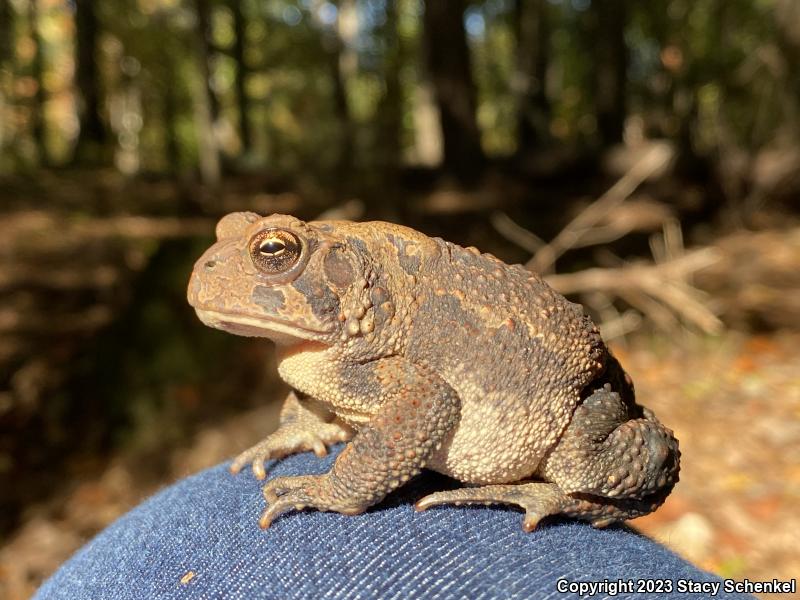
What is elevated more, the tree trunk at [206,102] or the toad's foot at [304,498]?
the tree trunk at [206,102]

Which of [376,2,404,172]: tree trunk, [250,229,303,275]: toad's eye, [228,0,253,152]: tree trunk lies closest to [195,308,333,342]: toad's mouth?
[250,229,303,275]: toad's eye

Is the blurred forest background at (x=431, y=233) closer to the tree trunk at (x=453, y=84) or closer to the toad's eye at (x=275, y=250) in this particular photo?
the tree trunk at (x=453, y=84)

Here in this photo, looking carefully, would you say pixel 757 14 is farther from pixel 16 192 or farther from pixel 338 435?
pixel 338 435

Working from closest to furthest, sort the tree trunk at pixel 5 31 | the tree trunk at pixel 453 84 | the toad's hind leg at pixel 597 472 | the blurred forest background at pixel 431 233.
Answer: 1. the toad's hind leg at pixel 597 472
2. the blurred forest background at pixel 431 233
3. the tree trunk at pixel 453 84
4. the tree trunk at pixel 5 31

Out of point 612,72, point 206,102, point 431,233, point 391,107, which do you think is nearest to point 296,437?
point 431,233

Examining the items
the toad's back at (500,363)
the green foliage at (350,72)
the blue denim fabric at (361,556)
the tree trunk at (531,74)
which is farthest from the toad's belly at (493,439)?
the tree trunk at (531,74)

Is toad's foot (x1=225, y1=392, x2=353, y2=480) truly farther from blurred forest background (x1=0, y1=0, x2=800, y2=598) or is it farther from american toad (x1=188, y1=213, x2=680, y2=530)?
blurred forest background (x1=0, y1=0, x2=800, y2=598)
